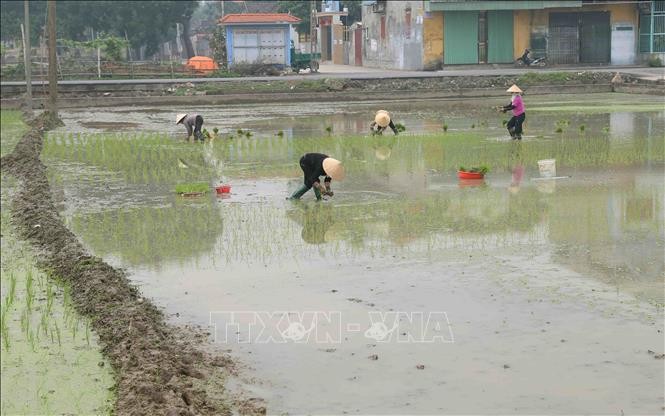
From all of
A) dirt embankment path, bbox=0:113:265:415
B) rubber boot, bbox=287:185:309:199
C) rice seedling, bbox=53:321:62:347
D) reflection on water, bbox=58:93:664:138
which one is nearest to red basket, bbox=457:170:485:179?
rubber boot, bbox=287:185:309:199

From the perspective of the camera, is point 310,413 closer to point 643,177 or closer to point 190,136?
point 643,177

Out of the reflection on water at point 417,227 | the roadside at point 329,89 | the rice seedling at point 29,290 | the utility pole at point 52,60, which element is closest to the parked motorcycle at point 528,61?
the roadside at point 329,89

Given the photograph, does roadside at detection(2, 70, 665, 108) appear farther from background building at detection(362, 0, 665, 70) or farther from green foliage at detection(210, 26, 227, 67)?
green foliage at detection(210, 26, 227, 67)

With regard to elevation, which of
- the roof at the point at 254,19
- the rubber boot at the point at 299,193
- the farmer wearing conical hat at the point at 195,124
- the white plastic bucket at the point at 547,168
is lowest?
the rubber boot at the point at 299,193

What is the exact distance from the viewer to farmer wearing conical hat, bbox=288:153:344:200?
1312 cm

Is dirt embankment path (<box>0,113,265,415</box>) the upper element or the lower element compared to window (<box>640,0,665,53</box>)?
lower

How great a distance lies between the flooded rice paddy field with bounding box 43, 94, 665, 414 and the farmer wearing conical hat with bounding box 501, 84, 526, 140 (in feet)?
2.01

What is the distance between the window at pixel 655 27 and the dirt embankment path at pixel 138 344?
35569 millimetres

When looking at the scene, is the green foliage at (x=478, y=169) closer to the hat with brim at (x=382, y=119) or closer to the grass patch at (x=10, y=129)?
the hat with brim at (x=382, y=119)

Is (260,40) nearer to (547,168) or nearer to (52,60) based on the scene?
(52,60)

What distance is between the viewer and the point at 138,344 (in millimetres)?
7566

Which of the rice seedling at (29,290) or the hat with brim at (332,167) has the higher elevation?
the hat with brim at (332,167)

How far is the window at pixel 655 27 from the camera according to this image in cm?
4312

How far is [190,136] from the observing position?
22672 mm
